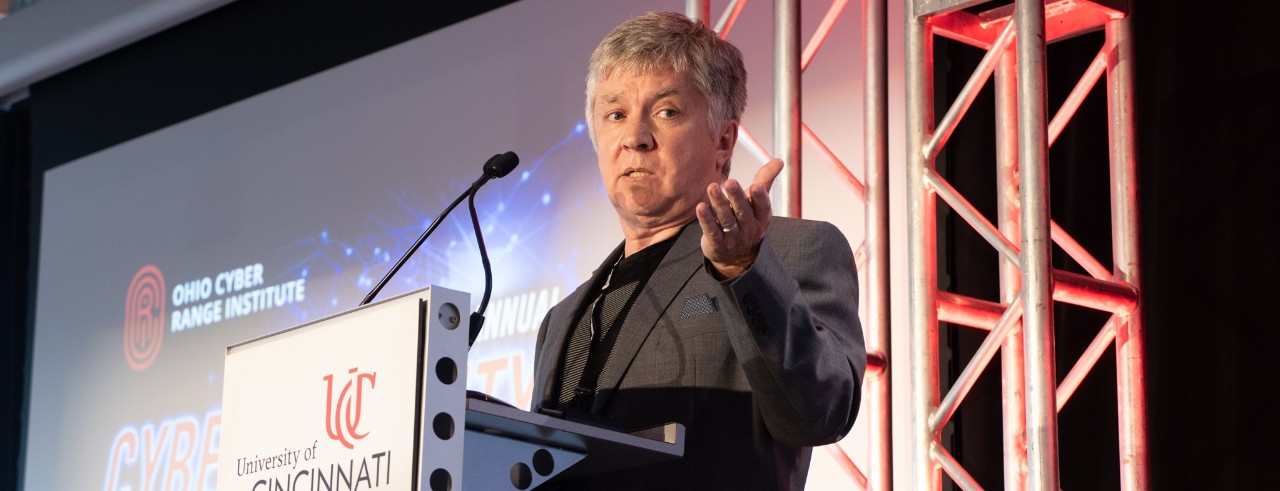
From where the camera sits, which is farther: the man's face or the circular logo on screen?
the circular logo on screen

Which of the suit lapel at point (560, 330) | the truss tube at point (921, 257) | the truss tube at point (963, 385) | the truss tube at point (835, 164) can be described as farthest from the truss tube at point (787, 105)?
the suit lapel at point (560, 330)

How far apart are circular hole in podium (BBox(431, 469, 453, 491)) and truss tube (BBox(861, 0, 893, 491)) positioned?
65.9 inches

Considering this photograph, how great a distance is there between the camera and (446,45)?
5.06m

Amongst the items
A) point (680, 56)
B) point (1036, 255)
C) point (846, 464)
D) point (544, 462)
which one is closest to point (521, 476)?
point (544, 462)

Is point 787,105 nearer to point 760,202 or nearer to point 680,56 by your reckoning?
point 680,56

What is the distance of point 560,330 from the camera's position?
1875 mm

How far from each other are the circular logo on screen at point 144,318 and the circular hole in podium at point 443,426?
509 cm

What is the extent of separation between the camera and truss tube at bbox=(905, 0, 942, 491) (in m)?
2.73

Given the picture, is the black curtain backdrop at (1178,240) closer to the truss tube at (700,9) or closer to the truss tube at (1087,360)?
the truss tube at (1087,360)

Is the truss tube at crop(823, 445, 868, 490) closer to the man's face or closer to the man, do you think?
the man

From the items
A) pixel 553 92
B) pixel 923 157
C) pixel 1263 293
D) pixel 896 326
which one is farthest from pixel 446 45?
pixel 1263 293

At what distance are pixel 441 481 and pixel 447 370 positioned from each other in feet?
0.33

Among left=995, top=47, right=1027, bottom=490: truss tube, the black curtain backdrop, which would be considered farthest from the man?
the black curtain backdrop

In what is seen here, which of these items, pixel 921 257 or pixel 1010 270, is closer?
pixel 921 257
